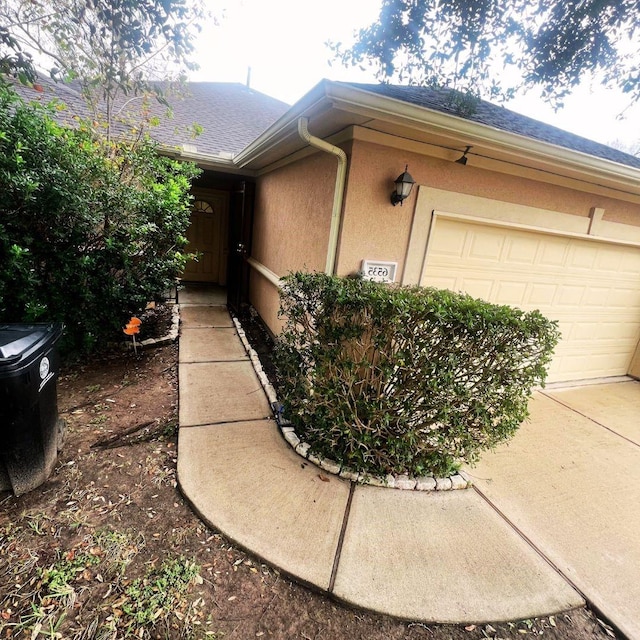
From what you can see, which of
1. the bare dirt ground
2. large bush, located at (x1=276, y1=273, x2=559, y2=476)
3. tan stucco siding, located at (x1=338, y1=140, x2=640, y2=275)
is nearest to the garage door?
tan stucco siding, located at (x1=338, y1=140, x2=640, y2=275)

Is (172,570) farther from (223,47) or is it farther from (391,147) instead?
(223,47)

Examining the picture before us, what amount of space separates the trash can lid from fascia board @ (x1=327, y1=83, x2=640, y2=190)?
106 inches

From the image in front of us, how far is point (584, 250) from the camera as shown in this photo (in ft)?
15.5

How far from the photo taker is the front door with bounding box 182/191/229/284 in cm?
856

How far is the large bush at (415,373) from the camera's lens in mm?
2529

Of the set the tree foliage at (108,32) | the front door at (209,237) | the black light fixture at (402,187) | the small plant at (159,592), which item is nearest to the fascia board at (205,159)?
the tree foliage at (108,32)

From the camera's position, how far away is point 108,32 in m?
4.87

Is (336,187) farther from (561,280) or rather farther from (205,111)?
(205,111)


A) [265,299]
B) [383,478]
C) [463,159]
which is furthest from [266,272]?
[383,478]

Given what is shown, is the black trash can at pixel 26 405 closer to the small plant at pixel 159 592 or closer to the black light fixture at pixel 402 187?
the small plant at pixel 159 592

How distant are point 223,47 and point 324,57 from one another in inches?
66.3

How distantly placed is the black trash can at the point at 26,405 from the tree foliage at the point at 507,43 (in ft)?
16.7

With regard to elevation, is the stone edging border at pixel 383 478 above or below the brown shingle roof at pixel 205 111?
below

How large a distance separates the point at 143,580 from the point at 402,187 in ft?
11.4
